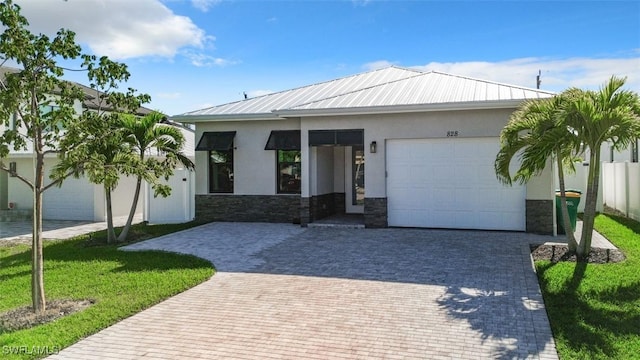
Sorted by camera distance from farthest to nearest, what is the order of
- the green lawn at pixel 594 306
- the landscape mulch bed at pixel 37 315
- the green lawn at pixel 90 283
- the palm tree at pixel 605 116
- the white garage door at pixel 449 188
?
1. the white garage door at pixel 449 188
2. the palm tree at pixel 605 116
3. the landscape mulch bed at pixel 37 315
4. the green lawn at pixel 90 283
5. the green lawn at pixel 594 306

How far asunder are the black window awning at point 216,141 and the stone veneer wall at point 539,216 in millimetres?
9462

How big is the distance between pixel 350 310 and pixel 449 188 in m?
7.50

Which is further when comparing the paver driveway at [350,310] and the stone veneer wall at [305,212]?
the stone veneer wall at [305,212]

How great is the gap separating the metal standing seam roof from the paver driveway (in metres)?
4.17

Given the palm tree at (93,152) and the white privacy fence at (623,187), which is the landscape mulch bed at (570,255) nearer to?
the white privacy fence at (623,187)

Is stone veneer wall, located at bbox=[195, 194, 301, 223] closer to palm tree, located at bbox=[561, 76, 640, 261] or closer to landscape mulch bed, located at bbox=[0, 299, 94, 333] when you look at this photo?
landscape mulch bed, located at bbox=[0, 299, 94, 333]

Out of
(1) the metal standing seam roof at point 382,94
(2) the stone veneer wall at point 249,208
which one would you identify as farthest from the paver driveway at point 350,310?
(2) the stone veneer wall at point 249,208

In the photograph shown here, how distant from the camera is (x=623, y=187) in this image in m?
15.5

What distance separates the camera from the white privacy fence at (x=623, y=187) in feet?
46.4

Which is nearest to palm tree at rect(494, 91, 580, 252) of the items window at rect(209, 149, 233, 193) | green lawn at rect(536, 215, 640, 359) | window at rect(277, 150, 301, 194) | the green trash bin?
green lawn at rect(536, 215, 640, 359)

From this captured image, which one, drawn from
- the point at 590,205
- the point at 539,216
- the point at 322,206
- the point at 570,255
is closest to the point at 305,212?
the point at 322,206

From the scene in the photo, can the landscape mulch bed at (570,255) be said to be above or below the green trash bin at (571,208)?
below

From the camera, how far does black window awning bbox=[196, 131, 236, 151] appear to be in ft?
50.3

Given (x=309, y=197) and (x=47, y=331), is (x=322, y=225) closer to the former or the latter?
(x=309, y=197)
